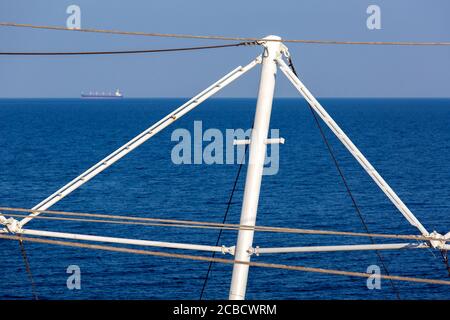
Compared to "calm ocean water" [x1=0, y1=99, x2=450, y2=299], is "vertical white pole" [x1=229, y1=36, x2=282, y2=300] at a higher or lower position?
lower

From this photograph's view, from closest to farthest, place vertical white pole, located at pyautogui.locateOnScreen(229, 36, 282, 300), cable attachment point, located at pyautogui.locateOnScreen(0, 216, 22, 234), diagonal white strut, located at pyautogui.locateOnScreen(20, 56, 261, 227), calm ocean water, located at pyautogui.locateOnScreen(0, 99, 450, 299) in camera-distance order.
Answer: vertical white pole, located at pyautogui.locateOnScreen(229, 36, 282, 300) → cable attachment point, located at pyautogui.locateOnScreen(0, 216, 22, 234) → diagonal white strut, located at pyautogui.locateOnScreen(20, 56, 261, 227) → calm ocean water, located at pyautogui.locateOnScreen(0, 99, 450, 299)

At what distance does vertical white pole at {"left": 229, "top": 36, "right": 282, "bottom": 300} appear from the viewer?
49.9 feet

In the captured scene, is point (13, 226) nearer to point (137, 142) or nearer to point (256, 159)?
point (137, 142)

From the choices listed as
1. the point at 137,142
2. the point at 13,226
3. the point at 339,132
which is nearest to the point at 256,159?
the point at 339,132

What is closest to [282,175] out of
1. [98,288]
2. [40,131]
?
[98,288]

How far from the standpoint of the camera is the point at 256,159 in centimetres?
1523

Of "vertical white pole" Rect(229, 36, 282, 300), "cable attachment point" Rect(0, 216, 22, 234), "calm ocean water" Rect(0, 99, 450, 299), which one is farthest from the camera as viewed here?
"calm ocean water" Rect(0, 99, 450, 299)

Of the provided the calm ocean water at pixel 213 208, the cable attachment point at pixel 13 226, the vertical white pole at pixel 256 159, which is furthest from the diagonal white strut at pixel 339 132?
the calm ocean water at pixel 213 208

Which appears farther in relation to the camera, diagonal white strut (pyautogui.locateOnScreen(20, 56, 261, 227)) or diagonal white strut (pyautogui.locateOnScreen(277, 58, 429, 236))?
diagonal white strut (pyautogui.locateOnScreen(20, 56, 261, 227))

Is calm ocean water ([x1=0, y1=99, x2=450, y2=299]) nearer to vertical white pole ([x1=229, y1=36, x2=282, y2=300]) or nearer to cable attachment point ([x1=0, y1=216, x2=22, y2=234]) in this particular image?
vertical white pole ([x1=229, y1=36, x2=282, y2=300])

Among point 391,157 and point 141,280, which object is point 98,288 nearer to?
point 141,280

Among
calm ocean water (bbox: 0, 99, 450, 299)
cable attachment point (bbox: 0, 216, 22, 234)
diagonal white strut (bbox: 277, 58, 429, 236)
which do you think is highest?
calm ocean water (bbox: 0, 99, 450, 299)

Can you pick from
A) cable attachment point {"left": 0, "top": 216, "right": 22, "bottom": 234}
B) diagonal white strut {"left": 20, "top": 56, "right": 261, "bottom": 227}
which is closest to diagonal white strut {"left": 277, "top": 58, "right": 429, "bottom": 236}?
diagonal white strut {"left": 20, "top": 56, "right": 261, "bottom": 227}
